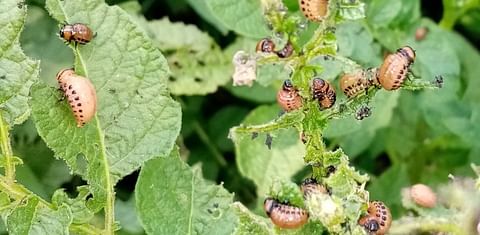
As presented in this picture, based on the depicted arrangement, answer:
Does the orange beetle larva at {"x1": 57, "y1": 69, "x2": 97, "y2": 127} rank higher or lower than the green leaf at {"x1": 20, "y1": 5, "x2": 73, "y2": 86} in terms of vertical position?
higher

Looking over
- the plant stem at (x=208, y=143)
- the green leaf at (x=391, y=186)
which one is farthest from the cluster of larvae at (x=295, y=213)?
the plant stem at (x=208, y=143)

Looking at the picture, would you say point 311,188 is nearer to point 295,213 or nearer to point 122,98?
point 295,213

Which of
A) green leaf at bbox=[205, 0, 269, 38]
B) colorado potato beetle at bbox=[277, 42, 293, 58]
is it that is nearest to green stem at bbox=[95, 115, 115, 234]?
colorado potato beetle at bbox=[277, 42, 293, 58]

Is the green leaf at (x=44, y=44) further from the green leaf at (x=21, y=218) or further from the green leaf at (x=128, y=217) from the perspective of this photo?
the green leaf at (x=21, y=218)

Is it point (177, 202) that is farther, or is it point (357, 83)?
point (177, 202)

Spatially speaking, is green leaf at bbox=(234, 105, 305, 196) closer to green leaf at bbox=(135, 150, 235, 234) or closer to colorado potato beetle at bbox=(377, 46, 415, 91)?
green leaf at bbox=(135, 150, 235, 234)

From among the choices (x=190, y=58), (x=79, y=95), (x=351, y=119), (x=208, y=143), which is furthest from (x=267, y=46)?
(x=208, y=143)
